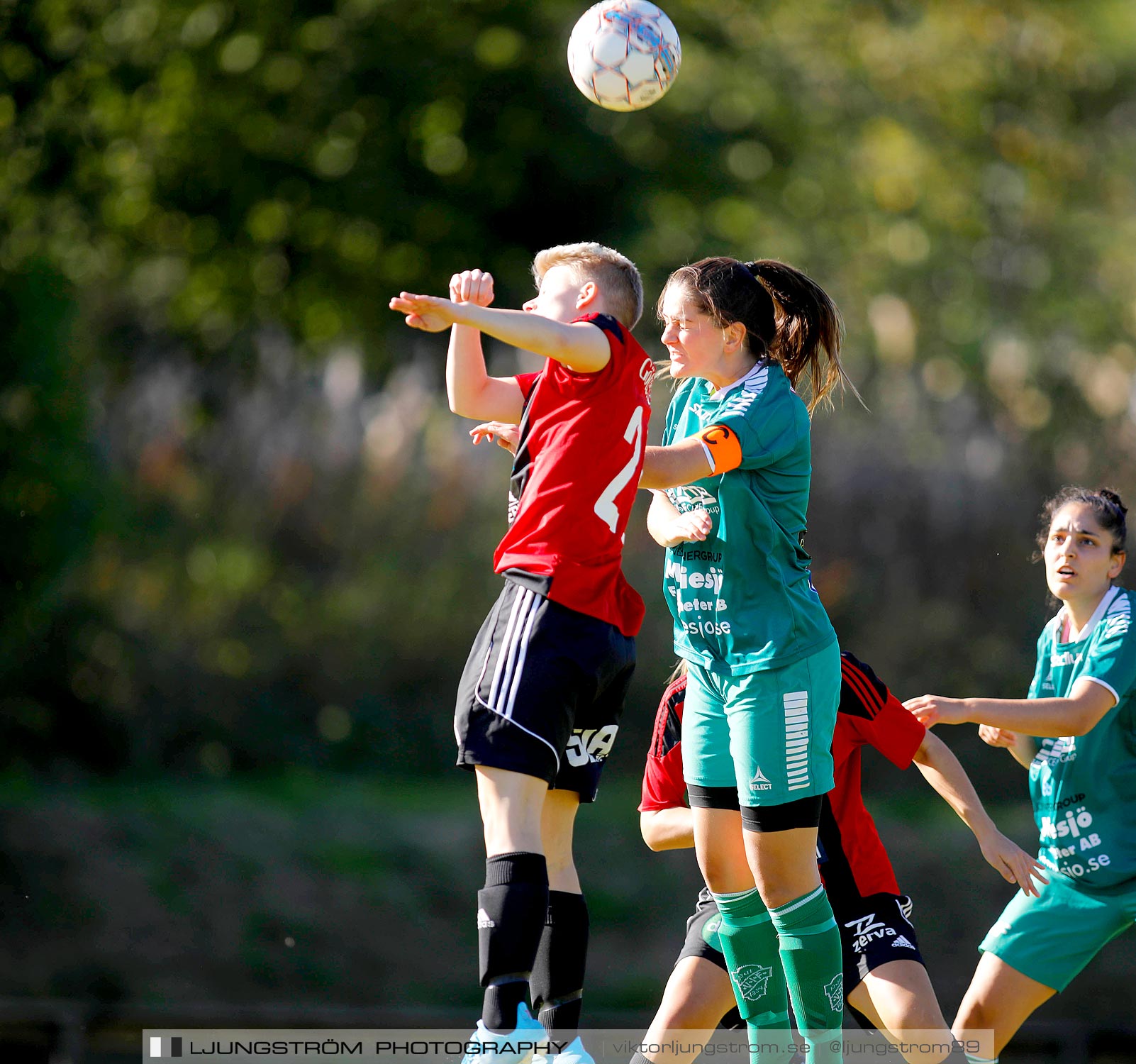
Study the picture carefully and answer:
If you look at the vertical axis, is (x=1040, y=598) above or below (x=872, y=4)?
below

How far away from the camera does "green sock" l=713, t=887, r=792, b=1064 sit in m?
3.34

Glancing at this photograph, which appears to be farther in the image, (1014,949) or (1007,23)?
(1007,23)

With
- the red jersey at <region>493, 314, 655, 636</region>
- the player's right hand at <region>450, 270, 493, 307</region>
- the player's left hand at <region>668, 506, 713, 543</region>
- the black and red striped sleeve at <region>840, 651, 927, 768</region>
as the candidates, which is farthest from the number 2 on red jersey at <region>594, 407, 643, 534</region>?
the black and red striped sleeve at <region>840, 651, 927, 768</region>

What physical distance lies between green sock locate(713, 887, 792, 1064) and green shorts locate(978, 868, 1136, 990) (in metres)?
1.17

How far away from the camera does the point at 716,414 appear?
3299mm

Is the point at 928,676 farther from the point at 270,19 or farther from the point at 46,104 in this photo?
the point at 46,104

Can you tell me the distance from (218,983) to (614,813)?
2522 millimetres

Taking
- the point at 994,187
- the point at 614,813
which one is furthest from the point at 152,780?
the point at 994,187

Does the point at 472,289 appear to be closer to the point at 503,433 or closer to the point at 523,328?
the point at 523,328

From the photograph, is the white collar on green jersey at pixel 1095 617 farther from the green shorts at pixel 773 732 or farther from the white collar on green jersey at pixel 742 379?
the white collar on green jersey at pixel 742 379

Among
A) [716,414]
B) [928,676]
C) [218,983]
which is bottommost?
[218,983]

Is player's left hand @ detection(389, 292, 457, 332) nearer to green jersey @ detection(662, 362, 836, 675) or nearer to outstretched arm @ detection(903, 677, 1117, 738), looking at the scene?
green jersey @ detection(662, 362, 836, 675)

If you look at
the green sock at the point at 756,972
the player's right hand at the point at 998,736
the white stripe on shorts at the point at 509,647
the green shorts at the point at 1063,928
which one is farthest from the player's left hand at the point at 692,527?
the green shorts at the point at 1063,928

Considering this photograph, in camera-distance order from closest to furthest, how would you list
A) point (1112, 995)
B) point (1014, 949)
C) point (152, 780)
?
point (1014, 949)
point (1112, 995)
point (152, 780)
